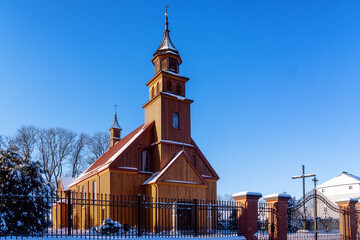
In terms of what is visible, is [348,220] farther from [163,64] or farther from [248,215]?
[163,64]

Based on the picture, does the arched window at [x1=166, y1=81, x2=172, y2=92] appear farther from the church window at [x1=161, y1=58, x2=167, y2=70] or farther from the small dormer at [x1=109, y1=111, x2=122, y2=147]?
the small dormer at [x1=109, y1=111, x2=122, y2=147]

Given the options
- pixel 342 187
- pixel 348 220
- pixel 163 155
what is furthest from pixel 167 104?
pixel 342 187

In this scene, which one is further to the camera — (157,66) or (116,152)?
(116,152)

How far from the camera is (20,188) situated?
1708 centimetres

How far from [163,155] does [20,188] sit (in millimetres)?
10262

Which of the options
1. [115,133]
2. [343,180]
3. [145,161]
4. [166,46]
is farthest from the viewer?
[343,180]

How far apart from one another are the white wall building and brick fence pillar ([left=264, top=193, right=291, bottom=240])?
3513cm

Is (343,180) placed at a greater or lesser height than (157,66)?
lesser

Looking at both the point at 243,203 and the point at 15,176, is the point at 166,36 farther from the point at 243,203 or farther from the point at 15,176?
the point at 243,203

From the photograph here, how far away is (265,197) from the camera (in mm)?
14523

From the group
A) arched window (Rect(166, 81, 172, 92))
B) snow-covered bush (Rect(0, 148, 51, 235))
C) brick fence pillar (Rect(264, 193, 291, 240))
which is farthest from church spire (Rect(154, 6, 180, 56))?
brick fence pillar (Rect(264, 193, 291, 240))

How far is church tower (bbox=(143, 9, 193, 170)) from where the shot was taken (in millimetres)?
25594

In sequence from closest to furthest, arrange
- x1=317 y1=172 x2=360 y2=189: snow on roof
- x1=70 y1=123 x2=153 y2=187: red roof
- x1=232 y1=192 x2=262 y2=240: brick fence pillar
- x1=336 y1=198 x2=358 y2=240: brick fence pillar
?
x1=232 y1=192 x2=262 y2=240: brick fence pillar < x1=336 y1=198 x2=358 y2=240: brick fence pillar < x1=70 y1=123 x2=153 y2=187: red roof < x1=317 y1=172 x2=360 y2=189: snow on roof

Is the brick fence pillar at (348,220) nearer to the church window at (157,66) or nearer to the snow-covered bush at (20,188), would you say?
the snow-covered bush at (20,188)
